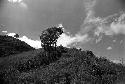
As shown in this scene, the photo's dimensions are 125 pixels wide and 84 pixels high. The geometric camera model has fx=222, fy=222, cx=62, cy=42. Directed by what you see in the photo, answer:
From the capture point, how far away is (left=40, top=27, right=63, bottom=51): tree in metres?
115

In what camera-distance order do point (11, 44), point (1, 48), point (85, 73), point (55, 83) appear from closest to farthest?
point (55, 83), point (85, 73), point (1, 48), point (11, 44)

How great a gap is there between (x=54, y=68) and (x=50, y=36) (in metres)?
25.3

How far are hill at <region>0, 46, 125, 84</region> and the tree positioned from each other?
4.79 metres

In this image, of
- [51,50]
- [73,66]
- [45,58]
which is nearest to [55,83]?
[73,66]

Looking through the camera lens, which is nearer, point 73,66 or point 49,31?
point 73,66

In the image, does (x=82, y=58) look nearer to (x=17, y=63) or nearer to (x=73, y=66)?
(x=73, y=66)

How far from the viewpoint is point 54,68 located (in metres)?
93.4

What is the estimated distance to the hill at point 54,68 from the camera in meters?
77.0

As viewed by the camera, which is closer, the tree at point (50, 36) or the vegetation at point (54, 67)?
the vegetation at point (54, 67)

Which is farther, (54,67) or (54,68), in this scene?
(54,67)

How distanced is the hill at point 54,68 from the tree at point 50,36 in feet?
15.7

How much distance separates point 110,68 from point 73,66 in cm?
1682

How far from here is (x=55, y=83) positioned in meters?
72.8

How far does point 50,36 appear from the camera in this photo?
114250mm
